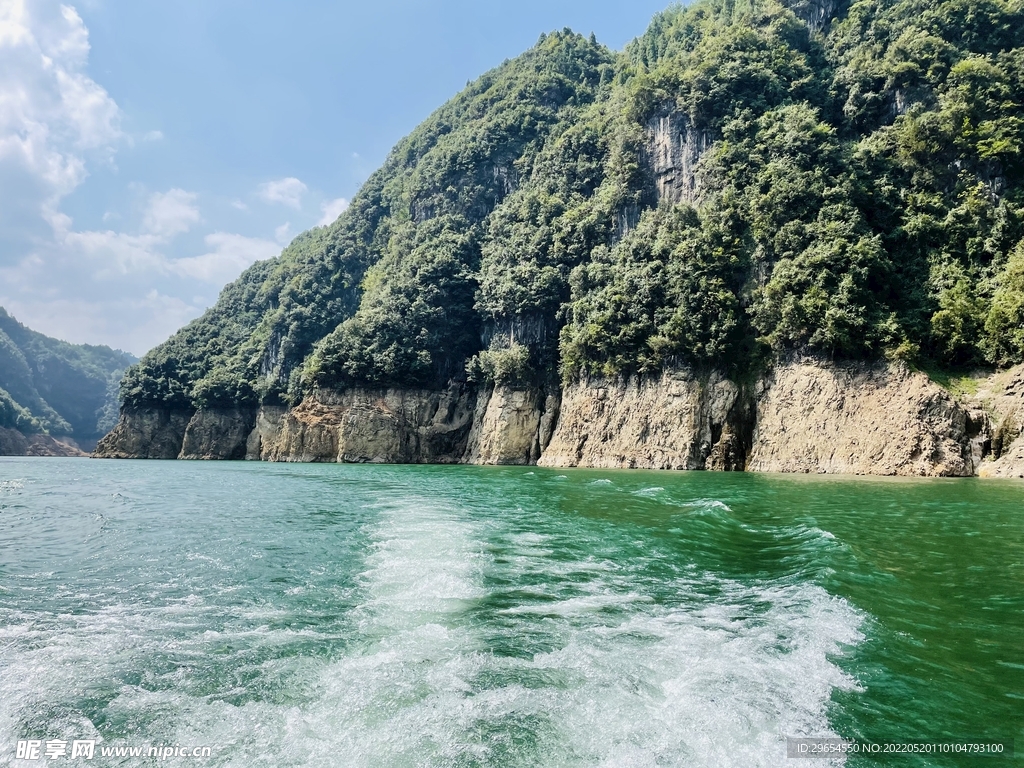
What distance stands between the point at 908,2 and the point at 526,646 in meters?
75.5

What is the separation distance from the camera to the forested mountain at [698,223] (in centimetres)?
4156

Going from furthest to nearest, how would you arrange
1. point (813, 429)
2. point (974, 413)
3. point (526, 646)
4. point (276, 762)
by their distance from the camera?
1. point (813, 429)
2. point (974, 413)
3. point (526, 646)
4. point (276, 762)

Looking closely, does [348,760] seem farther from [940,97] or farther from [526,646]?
[940,97]

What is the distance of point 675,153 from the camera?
62.5 m

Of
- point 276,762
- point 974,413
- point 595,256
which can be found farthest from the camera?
point 595,256

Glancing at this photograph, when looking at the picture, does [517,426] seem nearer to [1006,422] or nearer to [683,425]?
[683,425]

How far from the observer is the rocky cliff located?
3412 centimetres

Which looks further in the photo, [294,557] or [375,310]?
[375,310]

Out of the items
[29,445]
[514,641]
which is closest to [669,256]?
[514,641]

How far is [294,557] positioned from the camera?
12.3 metres

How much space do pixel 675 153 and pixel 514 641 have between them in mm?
64872

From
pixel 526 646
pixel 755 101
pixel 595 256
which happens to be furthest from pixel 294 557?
pixel 755 101

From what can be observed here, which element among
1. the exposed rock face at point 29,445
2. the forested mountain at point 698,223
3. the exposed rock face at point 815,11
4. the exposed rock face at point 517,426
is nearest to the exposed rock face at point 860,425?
the forested mountain at point 698,223

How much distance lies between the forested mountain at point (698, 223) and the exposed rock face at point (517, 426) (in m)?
2.71
